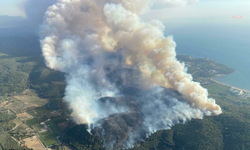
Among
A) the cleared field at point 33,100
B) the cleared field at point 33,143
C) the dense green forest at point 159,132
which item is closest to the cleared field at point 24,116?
the dense green forest at point 159,132

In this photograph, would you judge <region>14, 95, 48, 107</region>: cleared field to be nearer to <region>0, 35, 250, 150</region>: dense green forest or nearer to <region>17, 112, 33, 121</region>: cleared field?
<region>0, 35, 250, 150</region>: dense green forest

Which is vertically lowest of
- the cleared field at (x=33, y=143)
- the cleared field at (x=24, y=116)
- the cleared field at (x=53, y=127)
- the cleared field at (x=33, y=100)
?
the cleared field at (x=33, y=143)

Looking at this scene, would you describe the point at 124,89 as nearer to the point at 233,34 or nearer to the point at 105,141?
the point at 105,141

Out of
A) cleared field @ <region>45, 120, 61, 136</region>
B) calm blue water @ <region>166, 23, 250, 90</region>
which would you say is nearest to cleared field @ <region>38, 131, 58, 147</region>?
cleared field @ <region>45, 120, 61, 136</region>

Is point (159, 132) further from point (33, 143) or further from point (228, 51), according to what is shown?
point (228, 51)

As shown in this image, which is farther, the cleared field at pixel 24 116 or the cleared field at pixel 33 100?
the cleared field at pixel 33 100

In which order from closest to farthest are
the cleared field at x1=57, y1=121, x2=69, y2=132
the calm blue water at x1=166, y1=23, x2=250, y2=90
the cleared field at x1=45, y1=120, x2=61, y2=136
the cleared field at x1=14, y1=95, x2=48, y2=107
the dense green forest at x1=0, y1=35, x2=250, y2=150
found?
the dense green forest at x1=0, y1=35, x2=250, y2=150
the cleared field at x1=45, y1=120, x2=61, y2=136
the cleared field at x1=57, y1=121, x2=69, y2=132
the cleared field at x1=14, y1=95, x2=48, y2=107
the calm blue water at x1=166, y1=23, x2=250, y2=90

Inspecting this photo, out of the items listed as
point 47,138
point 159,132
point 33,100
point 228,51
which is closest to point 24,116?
point 33,100

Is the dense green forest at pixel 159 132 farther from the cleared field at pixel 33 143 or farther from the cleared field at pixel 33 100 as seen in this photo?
the cleared field at pixel 33 143

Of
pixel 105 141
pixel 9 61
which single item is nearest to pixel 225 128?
pixel 105 141
